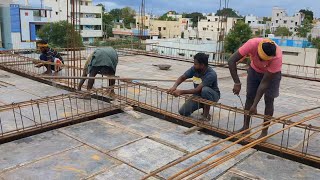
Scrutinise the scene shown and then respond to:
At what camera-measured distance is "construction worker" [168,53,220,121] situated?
4.20 m

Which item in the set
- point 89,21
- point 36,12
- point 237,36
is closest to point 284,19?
point 237,36

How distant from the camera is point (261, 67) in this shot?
142 inches

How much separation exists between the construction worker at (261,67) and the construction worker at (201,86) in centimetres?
59

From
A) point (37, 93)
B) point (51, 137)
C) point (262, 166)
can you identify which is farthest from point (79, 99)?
point (262, 166)

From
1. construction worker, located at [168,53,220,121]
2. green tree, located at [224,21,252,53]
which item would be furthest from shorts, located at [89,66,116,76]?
green tree, located at [224,21,252,53]

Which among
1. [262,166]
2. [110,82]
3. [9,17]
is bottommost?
[262,166]

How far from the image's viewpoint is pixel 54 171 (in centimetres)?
287

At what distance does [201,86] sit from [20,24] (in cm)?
2725

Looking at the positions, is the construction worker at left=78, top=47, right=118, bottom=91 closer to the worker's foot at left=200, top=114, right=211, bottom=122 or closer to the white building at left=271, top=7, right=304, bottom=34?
the worker's foot at left=200, top=114, right=211, bottom=122

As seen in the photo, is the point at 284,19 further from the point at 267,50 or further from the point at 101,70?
the point at 267,50

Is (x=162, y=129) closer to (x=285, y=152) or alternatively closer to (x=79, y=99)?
(x=285, y=152)

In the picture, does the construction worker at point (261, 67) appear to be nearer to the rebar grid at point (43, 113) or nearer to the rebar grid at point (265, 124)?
the rebar grid at point (265, 124)

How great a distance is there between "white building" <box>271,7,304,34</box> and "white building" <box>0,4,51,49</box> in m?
51.8

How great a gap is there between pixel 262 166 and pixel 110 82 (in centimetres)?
331
